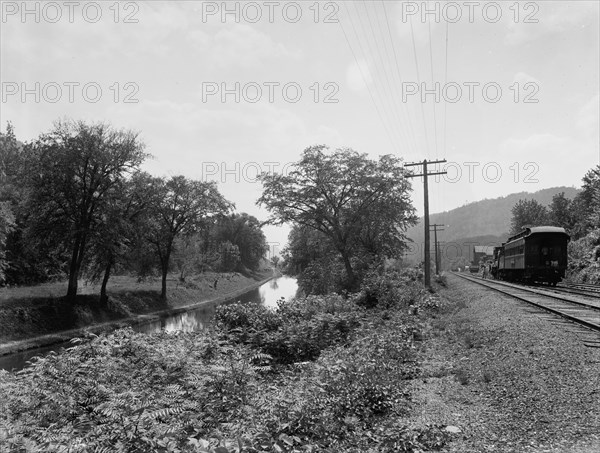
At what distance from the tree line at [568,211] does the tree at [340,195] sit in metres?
33.9

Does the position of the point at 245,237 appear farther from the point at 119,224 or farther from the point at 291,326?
the point at 291,326

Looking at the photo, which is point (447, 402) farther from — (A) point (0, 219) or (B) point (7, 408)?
(A) point (0, 219)

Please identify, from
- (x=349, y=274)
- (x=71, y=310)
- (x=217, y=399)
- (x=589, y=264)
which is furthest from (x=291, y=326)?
(x=589, y=264)

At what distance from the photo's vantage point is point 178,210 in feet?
161

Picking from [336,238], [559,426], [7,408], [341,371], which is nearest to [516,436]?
[559,426]

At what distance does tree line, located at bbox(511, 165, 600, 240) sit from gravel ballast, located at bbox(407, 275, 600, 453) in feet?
190

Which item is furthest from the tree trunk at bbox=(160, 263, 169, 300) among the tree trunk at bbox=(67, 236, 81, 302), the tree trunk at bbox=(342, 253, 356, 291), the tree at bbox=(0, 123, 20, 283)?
the tree trunk at bbox=(342, 253, 356, 291)

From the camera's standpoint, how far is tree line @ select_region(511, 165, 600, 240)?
68.0m

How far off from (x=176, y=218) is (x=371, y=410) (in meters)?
46.2

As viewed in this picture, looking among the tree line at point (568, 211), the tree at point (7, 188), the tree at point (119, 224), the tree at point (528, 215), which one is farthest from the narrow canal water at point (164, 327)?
the tree at point (528, 215)

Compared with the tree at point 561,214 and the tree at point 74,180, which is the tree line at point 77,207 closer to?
the tree at point 74,180

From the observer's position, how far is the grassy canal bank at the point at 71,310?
957 inches

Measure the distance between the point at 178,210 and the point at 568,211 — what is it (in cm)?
8240

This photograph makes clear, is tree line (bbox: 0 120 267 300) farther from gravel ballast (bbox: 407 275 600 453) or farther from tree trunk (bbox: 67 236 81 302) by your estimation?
gravel ballast (bbox: 407 275 600 453)
